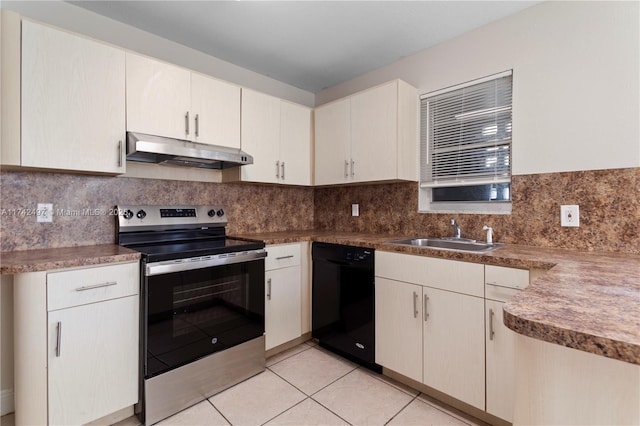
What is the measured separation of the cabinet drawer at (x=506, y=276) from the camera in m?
1.53

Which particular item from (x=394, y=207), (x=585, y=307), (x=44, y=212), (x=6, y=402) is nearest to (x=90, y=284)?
(x=44, y=212)

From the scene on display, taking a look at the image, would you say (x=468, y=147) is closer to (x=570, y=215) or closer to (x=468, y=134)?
(x=468, y=134)

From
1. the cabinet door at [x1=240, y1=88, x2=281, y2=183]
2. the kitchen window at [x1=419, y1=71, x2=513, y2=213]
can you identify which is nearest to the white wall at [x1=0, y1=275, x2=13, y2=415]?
the cabinet door at [x1=240, y1=88, x2=281, y2=183]

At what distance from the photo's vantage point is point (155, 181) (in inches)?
92.2

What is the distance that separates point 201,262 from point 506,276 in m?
1.72

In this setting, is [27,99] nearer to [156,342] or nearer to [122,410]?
[156,342]

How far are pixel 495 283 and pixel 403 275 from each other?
55cm

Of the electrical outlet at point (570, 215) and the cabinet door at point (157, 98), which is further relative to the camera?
the cabinet door at point (157, 98)

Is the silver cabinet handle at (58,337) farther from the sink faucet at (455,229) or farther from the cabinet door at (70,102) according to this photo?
the sink faucet at (455,229)

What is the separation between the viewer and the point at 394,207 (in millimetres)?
2766

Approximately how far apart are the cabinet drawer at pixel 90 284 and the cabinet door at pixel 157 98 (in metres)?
0.90

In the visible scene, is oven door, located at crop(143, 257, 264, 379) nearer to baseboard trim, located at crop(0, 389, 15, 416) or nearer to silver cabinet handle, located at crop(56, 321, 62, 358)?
silver cabinet handle, located at crop(56, 321, 62, 358)

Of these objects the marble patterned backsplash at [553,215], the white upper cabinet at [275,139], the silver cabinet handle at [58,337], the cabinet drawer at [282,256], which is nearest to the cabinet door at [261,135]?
the white upper cabinet at [275,139]

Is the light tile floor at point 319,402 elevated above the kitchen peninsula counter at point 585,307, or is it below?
below
